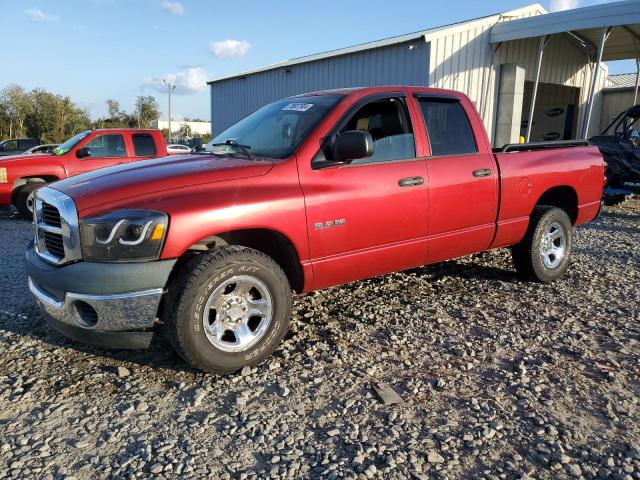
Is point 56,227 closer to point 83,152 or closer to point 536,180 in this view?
point 536,180

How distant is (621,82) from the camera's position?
23625 millimetres

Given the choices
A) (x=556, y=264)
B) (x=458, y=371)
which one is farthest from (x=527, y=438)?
(x=556, y=264)

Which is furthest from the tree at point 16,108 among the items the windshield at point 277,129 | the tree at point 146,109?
the windshield at point 277,129

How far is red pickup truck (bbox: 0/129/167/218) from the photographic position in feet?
30.2

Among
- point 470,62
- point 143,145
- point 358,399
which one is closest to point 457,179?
point 358,399

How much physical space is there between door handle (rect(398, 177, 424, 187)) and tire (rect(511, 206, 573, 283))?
166 cm

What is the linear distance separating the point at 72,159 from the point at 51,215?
692cm

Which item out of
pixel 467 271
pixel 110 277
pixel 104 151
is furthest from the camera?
pixel 104 151

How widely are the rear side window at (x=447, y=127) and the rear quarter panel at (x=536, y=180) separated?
38cm

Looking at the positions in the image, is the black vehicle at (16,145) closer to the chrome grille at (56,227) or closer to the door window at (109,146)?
the door window at (109,146)

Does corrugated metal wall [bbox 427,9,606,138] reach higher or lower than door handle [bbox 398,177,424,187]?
higher

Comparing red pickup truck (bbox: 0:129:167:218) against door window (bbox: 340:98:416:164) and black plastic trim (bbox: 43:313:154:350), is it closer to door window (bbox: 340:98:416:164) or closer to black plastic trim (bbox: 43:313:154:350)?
door window (bbox: 340:98:416:164)

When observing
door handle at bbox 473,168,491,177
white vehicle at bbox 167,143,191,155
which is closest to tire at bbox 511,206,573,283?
door handle at bbox 473,168,491,177

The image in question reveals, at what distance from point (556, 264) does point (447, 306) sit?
157cm
